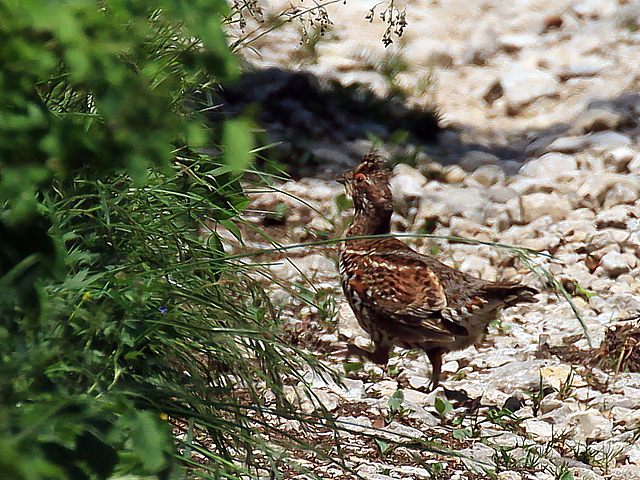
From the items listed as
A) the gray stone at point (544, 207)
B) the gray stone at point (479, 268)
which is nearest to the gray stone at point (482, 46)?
the gray stone at point (544, 207)

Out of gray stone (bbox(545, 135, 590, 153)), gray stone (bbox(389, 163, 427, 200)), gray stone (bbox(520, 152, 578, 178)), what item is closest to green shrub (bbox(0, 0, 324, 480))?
gray stone (bbox(389, 163, 427, 200))

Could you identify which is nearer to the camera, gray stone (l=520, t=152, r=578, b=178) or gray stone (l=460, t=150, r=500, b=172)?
gray stone (l=520, t=152, r=578, b=178)

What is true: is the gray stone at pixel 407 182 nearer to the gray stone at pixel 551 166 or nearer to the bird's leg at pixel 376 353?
the gray stone at pixel 551 166

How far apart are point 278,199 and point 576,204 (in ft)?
6.14

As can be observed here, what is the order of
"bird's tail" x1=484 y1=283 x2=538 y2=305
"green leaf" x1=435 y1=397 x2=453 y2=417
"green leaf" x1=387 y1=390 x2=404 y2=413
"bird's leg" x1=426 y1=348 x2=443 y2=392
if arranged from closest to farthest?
1. "green leaf" x1=387 y1=390 x2=404 y2=413
2. "green leaf" x1=435 y1=397 x2=453 y2=417
3. "bird's tail" x1=484 y1=283 x2=538 y2=305
4. "bird's leg" x1=426 y1=348 x2=443 y2=392

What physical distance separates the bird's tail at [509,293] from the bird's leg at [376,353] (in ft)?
1.80

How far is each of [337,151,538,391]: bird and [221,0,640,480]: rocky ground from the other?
186 millimetres

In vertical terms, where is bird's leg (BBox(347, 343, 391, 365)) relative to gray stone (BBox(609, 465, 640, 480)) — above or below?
above

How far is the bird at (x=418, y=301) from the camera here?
495 cm

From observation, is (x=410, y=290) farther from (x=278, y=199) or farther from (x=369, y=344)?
(x=278, y=199)

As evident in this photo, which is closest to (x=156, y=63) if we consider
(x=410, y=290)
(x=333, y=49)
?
(x=410, y=290)

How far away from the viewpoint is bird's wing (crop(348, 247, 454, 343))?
4965 millimetres

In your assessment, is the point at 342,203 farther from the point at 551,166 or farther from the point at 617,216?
the point at 551,166

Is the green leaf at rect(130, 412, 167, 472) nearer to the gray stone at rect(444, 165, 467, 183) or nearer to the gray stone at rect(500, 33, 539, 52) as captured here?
the gray stone at rect(444, 165, 467, 183)
